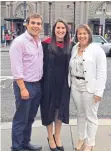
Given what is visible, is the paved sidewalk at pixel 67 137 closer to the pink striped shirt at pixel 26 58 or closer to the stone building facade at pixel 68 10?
the pink striped shirt at pixel 26 58

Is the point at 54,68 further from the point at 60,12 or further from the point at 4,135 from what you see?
the point at 60,12

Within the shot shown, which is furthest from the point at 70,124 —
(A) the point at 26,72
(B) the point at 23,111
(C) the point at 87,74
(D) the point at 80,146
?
(A) the point at 26,72

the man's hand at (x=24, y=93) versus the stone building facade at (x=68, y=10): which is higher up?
the stone building facade at (x=68, y=10)

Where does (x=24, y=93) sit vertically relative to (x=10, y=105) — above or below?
above

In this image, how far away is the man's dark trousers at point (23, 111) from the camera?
3.29 meters

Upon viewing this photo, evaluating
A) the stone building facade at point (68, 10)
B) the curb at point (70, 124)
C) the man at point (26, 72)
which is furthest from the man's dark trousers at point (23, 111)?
the stone building facade at point (68, 10)

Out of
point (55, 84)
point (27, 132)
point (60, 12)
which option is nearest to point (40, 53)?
point (55, 84)

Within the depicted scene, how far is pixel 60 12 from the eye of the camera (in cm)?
5581

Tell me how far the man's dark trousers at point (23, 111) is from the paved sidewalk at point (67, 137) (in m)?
0.33

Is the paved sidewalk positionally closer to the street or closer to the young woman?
the young woman

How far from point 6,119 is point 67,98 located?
2.03m

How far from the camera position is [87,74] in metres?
3.25

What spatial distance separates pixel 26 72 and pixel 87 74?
27.5 inches

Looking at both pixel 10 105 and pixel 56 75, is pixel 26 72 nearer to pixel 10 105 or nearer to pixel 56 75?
pixel 56 75
